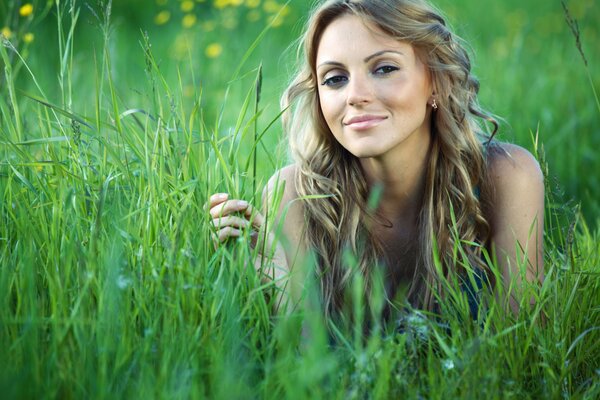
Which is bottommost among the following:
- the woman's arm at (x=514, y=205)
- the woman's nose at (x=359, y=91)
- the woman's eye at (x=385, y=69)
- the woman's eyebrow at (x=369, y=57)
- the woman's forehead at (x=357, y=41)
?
the woman's arm at (x=514, y=205)

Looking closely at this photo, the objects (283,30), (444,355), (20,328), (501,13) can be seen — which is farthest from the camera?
(501,13)

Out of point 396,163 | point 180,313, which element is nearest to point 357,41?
point 396,163

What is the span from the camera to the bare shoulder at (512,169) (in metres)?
2.85

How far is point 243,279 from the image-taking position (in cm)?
220

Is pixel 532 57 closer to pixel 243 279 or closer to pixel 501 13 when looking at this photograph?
pixel 501 13

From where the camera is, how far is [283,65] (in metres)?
6.16

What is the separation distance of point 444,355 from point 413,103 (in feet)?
3.06

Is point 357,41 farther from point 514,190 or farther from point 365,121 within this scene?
point 514,190

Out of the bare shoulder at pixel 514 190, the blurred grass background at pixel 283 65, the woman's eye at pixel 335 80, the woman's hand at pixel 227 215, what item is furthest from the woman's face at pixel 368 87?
the blurred grass background at pixel 283 65

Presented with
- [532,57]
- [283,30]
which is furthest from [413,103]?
[283,30]

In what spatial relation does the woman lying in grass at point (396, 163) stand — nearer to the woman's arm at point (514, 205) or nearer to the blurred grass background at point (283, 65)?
the woman's arm at point (514, 205)

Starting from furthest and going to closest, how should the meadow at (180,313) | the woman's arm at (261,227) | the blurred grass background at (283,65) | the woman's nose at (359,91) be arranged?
the blurred grass background at (283,65)
the woman's nose at (359,91)
the woman's arm at (261,227)
the meadow at (180,313)

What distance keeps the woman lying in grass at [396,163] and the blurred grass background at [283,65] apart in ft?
1.53

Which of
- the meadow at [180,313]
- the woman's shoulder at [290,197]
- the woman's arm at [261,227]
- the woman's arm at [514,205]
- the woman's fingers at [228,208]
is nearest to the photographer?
the meadow at [180,313]
